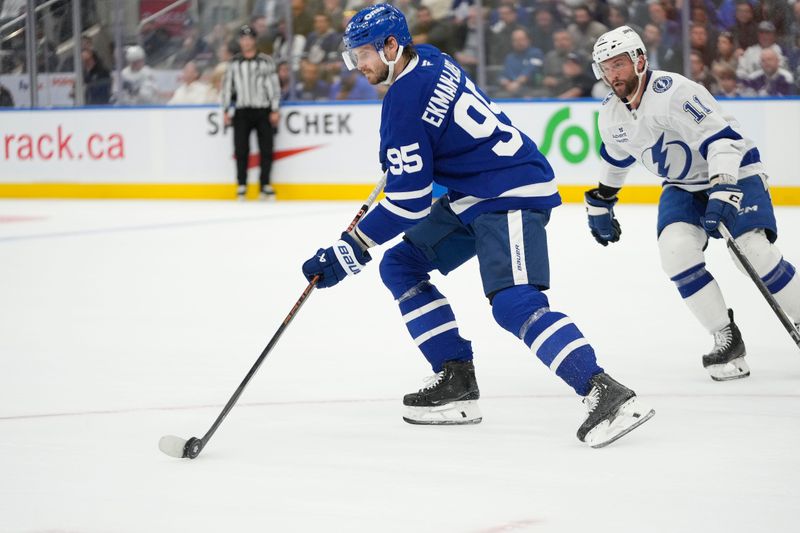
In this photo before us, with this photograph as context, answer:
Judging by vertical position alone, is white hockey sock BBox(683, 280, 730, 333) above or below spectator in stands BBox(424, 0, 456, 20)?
below

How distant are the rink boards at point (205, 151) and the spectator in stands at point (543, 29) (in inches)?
21.4

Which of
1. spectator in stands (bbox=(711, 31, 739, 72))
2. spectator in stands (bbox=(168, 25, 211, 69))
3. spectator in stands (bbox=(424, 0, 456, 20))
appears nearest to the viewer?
spectator in stands (bbox=(711, 31, 739, 72))

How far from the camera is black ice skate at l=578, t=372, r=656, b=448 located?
307cm

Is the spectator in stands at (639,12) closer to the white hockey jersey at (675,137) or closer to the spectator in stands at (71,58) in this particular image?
the spectator in stands at (71,58)

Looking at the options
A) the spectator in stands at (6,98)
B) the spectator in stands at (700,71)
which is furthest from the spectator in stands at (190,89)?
the spectator in stands at (700,71)

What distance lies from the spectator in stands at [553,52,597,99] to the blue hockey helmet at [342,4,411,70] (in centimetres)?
684

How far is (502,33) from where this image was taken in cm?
1039

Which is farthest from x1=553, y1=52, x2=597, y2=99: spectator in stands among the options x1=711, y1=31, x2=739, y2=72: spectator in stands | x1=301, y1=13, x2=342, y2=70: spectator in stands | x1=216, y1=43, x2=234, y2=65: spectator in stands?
x1=216, y1=43, x2=234, y2=65: spectator in stands

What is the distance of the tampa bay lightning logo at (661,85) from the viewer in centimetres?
388

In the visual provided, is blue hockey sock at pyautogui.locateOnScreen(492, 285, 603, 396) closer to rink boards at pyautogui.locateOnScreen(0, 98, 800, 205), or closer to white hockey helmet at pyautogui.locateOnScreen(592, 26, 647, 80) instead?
white hockey helmet at pyautogui.locateOnScreen(592, 26, 647, 80)

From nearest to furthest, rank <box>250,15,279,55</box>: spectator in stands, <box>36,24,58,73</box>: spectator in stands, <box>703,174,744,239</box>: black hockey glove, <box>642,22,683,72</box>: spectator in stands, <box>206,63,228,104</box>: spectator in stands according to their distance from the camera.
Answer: <box>703,174,744,239</box>: black hockey glove, <box>642,22,683,72</box>: spectator in stands, <box>250,15,279,55</box>: spectator in stands, <box>206,63,228,104</box>: spectator in stands, <box>36,24,58,73</box>: spectator in stands

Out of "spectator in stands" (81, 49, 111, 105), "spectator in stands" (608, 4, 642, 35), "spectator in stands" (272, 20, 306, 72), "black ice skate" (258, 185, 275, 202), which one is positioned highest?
"spectator in stands" (608, 4, 642, 35)

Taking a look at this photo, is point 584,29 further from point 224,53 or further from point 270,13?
point 224,53

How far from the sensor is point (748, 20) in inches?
374
